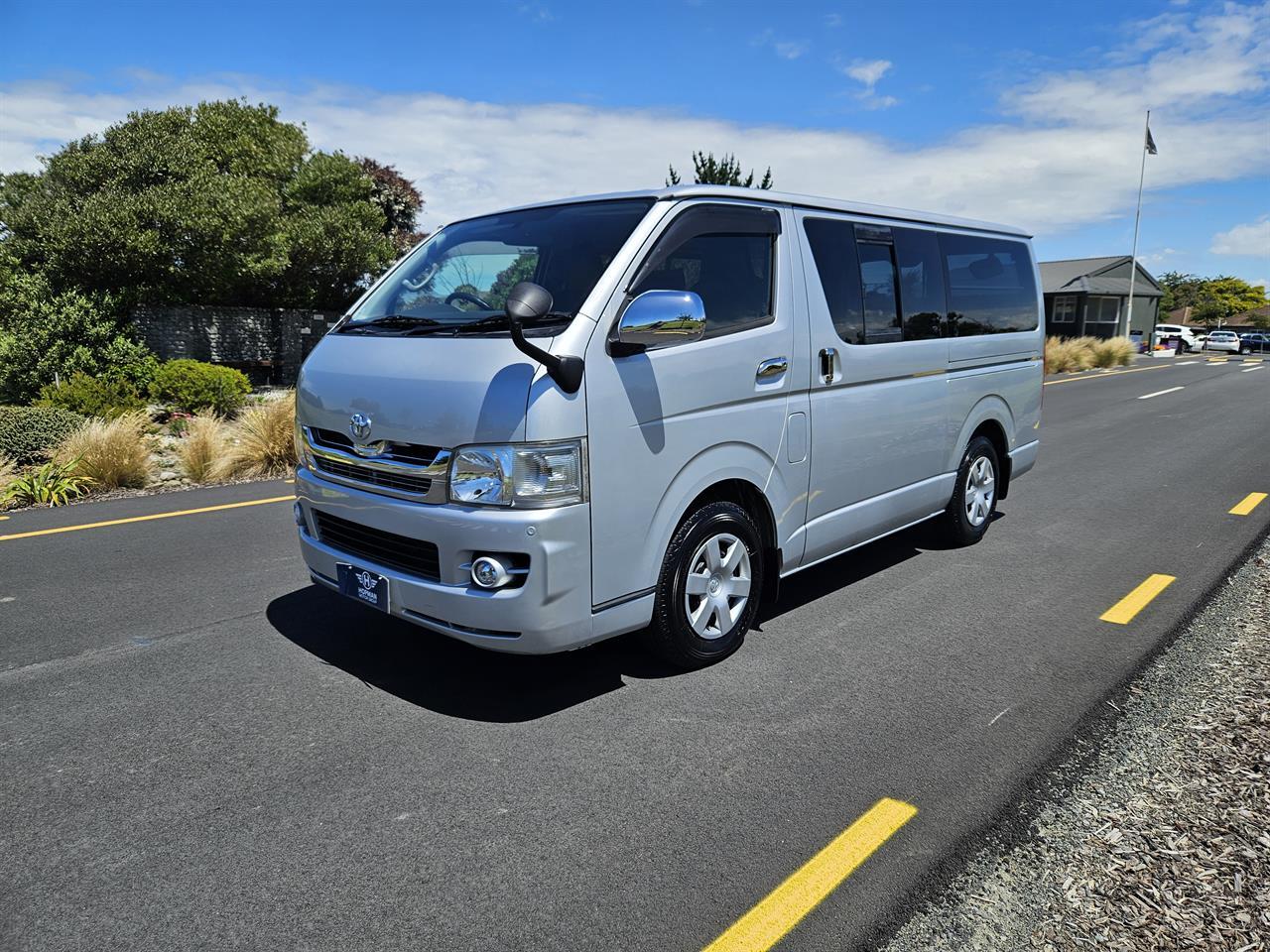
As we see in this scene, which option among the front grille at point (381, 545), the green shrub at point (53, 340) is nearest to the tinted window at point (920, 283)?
the front grille at point (381, 545)

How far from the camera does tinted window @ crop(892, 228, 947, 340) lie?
17.3 feet

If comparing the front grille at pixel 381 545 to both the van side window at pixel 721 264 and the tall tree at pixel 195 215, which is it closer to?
the van side window at pixel 721 264

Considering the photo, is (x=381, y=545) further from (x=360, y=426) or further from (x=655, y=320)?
(x=655, y=320)

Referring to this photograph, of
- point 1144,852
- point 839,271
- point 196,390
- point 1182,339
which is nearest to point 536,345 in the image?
point 839,271

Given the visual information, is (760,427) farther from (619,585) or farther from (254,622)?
(254,622)

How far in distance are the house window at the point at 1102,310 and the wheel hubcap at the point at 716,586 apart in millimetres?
56450

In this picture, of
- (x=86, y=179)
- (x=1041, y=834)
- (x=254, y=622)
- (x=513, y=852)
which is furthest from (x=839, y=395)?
(x=86, y=179)

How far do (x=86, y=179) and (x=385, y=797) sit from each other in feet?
65.4

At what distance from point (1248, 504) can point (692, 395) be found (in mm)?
6556

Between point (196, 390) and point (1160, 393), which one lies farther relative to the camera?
point (1160, 393)

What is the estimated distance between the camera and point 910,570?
5879mm

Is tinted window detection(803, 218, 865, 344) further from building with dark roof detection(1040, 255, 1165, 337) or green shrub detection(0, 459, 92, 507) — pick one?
building with dark roof detection(1040, 255, 1165, 337)

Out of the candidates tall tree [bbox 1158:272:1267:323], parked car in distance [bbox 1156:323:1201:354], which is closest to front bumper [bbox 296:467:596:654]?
parked car in distance [bbox 1156:323:1201:354]

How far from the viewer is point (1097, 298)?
53438 millimetres
